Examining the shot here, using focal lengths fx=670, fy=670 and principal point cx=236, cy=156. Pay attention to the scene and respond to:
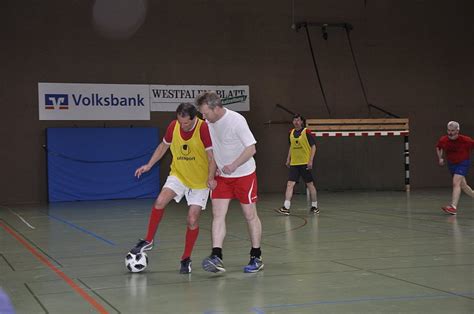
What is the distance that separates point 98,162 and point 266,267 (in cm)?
1525

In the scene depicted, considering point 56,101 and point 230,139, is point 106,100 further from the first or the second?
point 230,139

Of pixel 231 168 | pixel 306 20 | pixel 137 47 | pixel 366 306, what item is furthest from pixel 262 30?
pixel 366 306

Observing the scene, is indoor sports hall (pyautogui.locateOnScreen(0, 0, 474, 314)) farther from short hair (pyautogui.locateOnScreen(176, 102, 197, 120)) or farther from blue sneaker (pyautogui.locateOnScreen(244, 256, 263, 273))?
short hair (pyautogui.locateOnScreen(176, 102, 197, 120))

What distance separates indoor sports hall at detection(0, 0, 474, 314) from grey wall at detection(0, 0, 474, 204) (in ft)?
0.16

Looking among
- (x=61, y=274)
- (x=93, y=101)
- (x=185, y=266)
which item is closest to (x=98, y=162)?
(x=93, y=101)

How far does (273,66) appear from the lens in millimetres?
24516

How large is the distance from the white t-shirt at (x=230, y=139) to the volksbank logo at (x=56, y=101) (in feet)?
51.4

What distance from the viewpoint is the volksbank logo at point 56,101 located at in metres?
21.8

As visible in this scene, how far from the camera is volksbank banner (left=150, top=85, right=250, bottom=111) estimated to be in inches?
910

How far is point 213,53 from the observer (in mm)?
23844

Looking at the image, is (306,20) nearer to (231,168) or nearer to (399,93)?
(399,93)

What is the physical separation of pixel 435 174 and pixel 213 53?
9.90 meters

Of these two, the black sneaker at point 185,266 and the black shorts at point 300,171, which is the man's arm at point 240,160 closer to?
the black sneaker at point 185,266

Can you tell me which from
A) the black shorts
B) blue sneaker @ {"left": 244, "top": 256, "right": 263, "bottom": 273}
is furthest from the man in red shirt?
blue sneaker @ {"left": 244, "top": 256, "right": 263, "bottom": 273}
